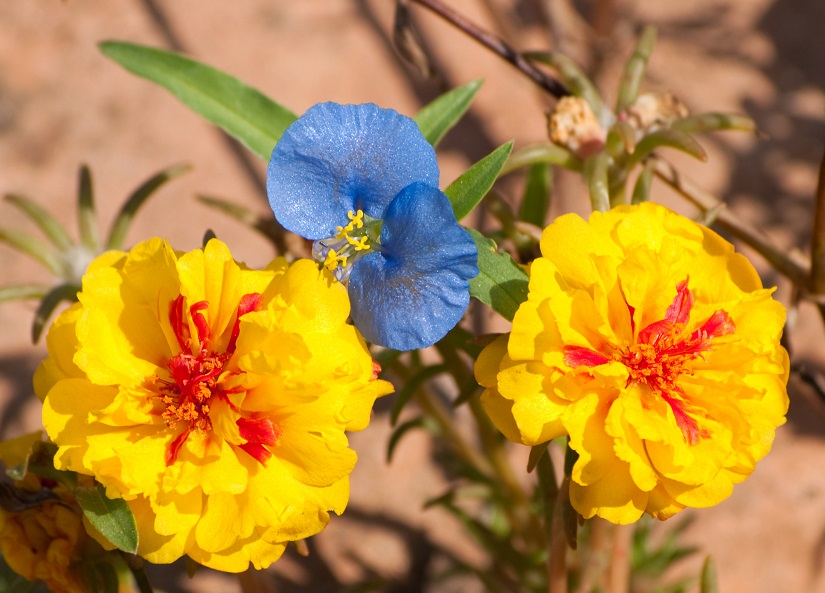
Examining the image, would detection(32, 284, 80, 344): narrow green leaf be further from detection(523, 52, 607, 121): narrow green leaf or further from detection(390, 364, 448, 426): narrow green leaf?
detection(523, 52, 607, 121): narrow green leaf

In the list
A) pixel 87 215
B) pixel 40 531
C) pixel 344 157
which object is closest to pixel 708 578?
pixel 344 157

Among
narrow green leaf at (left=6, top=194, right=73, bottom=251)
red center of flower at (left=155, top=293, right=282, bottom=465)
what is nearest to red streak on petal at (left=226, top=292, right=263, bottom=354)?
red center of flower at (left=155, top=293, right=282, bottom=465)

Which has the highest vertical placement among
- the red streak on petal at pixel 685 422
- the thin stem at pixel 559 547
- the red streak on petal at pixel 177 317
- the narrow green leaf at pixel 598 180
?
the red streak on petal at pixel 177 317

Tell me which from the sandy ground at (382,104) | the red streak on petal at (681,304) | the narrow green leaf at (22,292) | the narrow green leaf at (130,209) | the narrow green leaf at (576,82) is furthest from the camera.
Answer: the sandy ground at (382,104)

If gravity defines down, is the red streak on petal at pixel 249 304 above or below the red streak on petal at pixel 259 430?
above

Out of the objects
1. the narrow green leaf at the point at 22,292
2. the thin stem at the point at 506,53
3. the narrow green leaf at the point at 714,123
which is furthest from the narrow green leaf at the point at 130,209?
the narrow green leaf at the point at 714,123

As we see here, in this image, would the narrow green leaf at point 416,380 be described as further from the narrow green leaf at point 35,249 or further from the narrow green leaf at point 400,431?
the narrow green leaf at point 35,249
